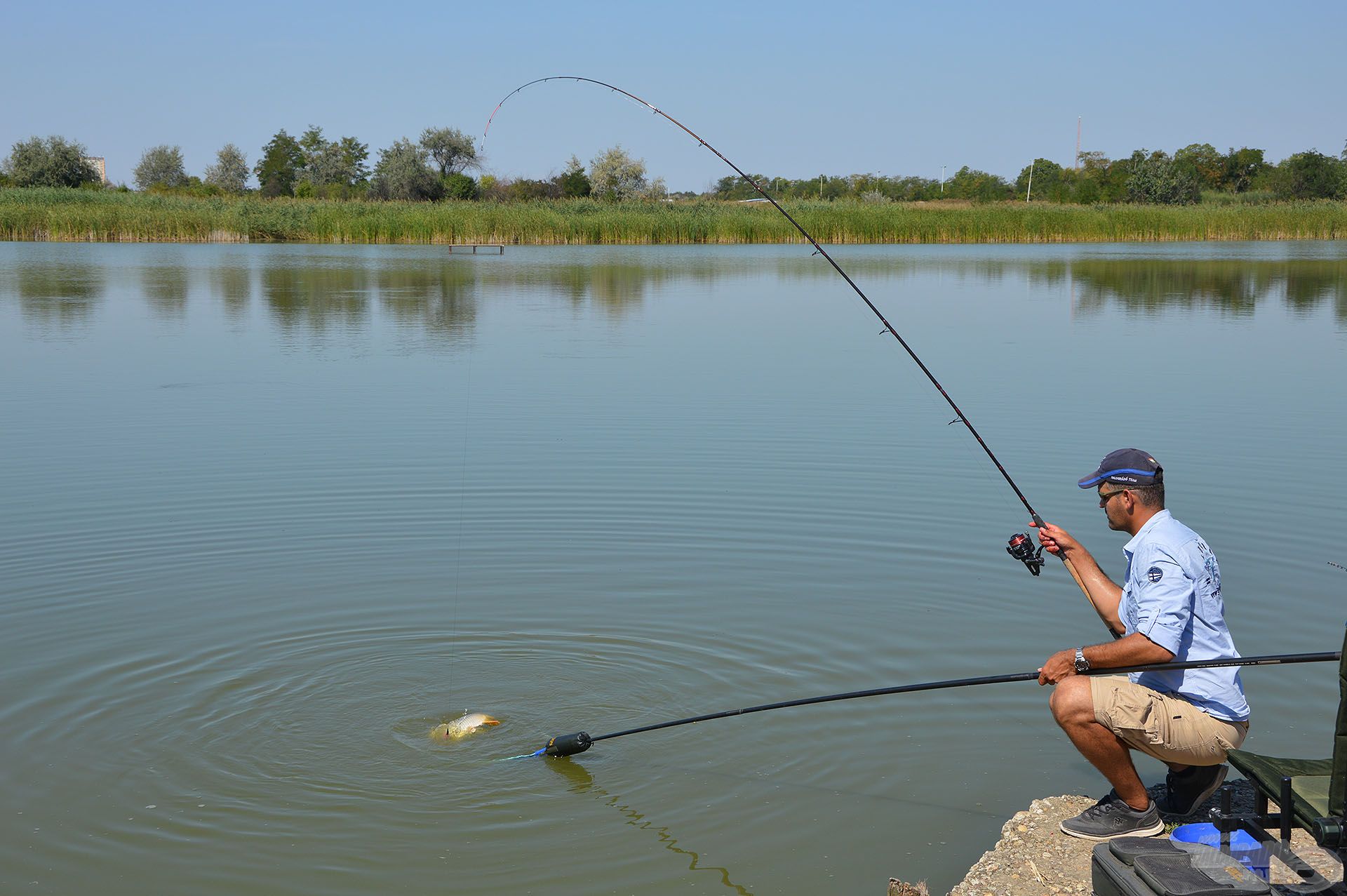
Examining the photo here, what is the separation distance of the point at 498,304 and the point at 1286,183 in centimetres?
5341

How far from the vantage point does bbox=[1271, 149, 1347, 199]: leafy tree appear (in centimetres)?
5862

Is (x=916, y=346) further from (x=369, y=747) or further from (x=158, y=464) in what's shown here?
(x=369, y=747)

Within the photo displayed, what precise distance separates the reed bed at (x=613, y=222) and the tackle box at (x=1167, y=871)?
38.8 m

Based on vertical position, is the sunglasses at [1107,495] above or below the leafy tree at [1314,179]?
below

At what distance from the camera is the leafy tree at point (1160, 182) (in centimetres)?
6481

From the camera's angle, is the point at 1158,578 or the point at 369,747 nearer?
the point at 1158,578

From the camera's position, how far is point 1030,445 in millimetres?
9695

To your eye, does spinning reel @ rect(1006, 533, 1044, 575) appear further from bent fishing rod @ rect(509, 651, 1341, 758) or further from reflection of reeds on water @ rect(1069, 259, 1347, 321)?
reflection of reeds on water @ rect(1069, 259, 1347, 321)

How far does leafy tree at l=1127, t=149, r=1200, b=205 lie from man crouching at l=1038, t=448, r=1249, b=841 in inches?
2561

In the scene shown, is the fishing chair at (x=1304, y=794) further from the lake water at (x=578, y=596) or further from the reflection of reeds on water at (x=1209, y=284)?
the reflection of reeds on water at (x=1209, y=284)

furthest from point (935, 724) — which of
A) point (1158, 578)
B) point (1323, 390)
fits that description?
point (1323, 390)

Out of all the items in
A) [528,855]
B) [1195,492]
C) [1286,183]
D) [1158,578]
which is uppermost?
[1286,183]

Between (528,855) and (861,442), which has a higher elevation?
(861,442)

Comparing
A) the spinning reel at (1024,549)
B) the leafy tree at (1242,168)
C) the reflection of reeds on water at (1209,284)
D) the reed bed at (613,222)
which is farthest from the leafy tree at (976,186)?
the spinning reel at (1024,549)
